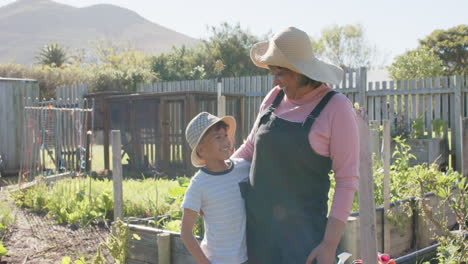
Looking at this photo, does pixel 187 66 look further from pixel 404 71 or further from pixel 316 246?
pixel 316 246

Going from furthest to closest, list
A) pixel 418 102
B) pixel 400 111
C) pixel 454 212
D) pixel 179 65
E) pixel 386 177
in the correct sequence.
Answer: pixel 179 65 < pixel 400 111 < pixel 418 102 < pixel 386 177 < pixel 454 212

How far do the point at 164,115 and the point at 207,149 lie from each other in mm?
7796

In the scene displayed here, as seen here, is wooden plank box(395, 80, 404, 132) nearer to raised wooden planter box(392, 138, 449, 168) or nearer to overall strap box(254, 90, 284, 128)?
raised wooden planter box(392, 138, 449, 168)

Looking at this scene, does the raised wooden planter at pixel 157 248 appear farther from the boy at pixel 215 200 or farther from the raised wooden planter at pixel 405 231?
the raised wooden planter at pixel 405 231

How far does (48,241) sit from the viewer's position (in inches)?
200

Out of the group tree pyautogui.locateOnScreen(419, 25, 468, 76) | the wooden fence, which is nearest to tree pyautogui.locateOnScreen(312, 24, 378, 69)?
tree pyautogui.locateOnScreen(419, 25, 468, 76)

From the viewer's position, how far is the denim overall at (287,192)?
1.93 metres

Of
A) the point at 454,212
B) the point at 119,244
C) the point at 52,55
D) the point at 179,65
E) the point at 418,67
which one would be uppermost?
the point at 52,55

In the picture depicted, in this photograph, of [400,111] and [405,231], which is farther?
[400,111]

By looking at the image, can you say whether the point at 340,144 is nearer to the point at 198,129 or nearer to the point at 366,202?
the point at 366,202

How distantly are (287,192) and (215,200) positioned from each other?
1.06 ft

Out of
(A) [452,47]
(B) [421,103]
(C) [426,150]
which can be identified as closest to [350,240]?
(C) [426,150]

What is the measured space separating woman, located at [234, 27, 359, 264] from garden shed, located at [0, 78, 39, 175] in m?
10.3

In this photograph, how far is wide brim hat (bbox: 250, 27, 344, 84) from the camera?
77.9 inches
